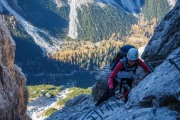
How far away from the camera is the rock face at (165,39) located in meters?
22.9

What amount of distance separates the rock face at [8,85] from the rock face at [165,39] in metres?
11.8

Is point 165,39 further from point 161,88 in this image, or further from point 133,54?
point 161,88

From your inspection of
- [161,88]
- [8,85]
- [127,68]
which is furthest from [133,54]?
[8,85]

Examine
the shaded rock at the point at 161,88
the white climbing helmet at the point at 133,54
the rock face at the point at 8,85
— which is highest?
the white climbing helmet at the point at 133,54

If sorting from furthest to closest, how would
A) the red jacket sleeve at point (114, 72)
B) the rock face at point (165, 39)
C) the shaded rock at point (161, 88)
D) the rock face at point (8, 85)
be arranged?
1. the rock face at point (8, 85)
2. the rock face at point (165, 39)
3. the red jacket sleeve at point (114, 72)
4. the shaded rock at point (161, 88)

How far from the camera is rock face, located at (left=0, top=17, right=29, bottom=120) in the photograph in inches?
1017

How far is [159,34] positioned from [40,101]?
128 m

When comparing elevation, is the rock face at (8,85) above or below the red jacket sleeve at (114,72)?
below

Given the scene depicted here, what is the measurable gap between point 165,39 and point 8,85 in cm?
1373

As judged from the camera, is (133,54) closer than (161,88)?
No

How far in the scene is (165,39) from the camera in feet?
80.0

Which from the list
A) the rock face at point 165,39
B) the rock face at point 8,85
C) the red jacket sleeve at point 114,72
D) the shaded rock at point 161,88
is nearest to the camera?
the shaded rock at point 161,88

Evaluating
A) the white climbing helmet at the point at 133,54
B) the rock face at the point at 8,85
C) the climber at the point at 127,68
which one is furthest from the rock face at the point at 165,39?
the rock face at the point at 8,85

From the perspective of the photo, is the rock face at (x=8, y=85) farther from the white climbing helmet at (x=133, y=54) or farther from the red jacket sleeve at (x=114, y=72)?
the white climbing helmet at (x=133, y=54)
